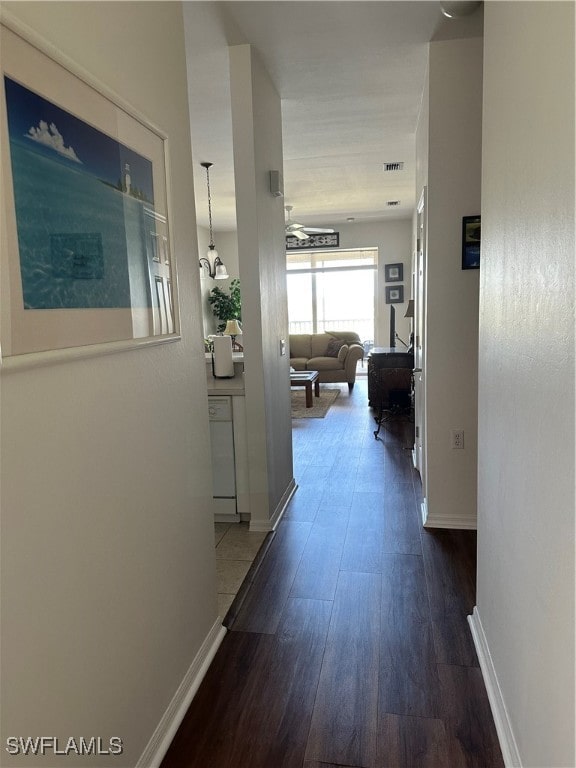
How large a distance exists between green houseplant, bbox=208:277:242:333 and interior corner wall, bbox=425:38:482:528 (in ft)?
21.1

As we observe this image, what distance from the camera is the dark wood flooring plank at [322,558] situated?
99.6 inches

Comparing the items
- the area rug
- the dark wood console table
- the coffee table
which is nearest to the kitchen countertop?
the dark wood console table

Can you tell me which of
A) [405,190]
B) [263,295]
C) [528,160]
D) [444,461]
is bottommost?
[444,461]

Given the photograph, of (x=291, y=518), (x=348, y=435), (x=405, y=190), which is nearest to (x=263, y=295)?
(x=291, y=518)

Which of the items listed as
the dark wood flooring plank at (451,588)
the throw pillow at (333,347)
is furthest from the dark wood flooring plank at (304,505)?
the throw pillow at (333,347)

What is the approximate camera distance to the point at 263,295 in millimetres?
3121

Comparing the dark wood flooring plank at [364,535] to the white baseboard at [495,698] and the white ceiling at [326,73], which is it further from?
the white ceiling at [326,73]

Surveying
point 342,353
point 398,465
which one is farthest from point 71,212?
point 342,353

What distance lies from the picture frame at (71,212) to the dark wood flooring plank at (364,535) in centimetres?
176

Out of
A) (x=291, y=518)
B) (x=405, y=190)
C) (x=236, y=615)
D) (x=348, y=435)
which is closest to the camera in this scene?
(x=236, y=615)

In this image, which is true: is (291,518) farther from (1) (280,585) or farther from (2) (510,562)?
(2) (510,562)

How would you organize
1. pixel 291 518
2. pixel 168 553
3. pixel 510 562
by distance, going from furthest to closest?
pixel 291 518
pixel 168 553
pixel 510 562

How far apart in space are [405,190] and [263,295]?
14.3ft

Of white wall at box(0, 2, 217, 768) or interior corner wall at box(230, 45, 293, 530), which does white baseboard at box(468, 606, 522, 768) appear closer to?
white wall at box(0, 2, 217, 768)
